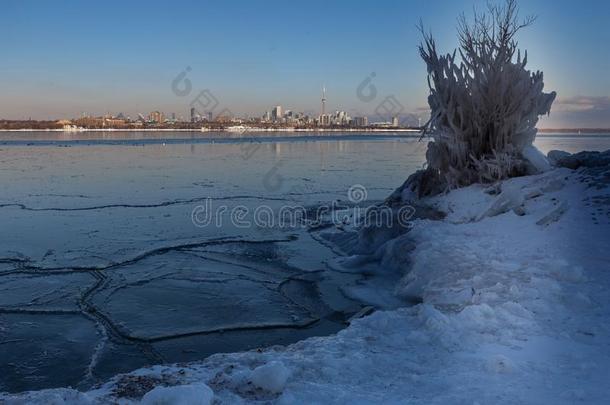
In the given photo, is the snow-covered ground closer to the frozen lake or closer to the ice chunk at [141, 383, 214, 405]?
the ice chunk at [141, 383, 214, 405]

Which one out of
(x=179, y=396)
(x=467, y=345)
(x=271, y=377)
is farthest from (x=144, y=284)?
(x=467, y=345)

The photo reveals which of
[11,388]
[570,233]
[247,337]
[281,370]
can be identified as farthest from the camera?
[570,233]

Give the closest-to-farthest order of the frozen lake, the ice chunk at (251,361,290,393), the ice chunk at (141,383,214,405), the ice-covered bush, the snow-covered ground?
the ice chunk at (141,383,214,405)
the snow-covered ground
the ice chunk at (251,361,290,393)
the frozen lake
the ice-covered bush

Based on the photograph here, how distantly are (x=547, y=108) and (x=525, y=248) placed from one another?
5.42 m

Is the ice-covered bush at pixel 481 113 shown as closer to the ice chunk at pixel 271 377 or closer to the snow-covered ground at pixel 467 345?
the snow-covered ground at pixel 467 345

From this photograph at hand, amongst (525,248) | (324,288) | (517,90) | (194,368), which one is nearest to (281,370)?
(194,368)

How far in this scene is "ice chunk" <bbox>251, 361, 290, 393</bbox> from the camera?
3553mm

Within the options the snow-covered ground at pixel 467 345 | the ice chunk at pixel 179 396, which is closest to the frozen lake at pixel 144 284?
the snow-covered ground at pixel 467 345

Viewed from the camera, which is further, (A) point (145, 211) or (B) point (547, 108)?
(A) point (145, 211)

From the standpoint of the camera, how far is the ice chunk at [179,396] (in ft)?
10.5

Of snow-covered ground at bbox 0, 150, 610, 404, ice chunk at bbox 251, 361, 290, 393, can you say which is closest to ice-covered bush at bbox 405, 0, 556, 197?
snow-covered ground at bbox 0, 150, 610, 404

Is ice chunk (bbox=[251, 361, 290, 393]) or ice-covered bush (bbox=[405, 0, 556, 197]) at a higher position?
ice-covered bush (bbox=[405, 0, 556, 197])

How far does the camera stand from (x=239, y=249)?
9211 millimetres

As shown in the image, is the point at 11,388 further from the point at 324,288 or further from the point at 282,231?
the point at 282,231
